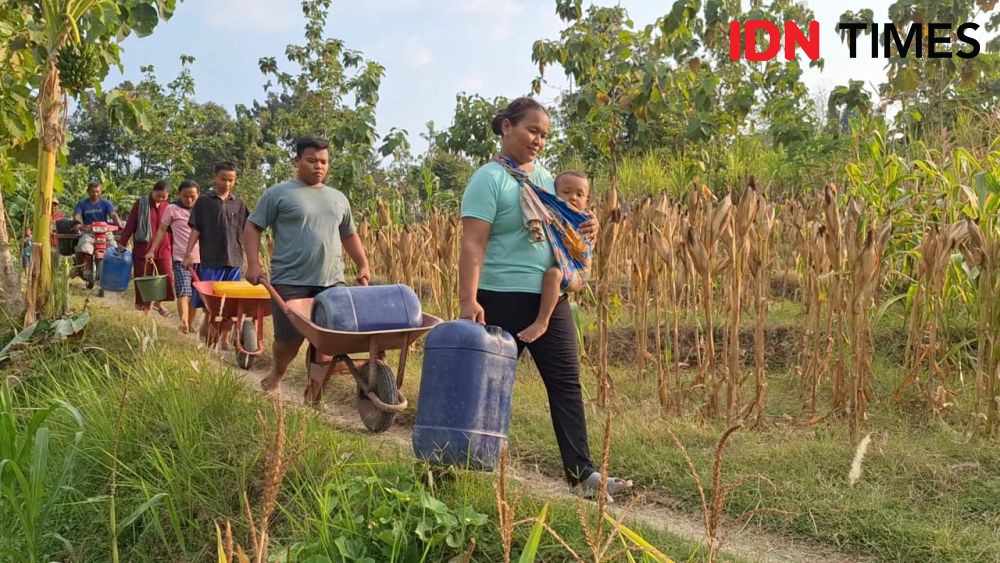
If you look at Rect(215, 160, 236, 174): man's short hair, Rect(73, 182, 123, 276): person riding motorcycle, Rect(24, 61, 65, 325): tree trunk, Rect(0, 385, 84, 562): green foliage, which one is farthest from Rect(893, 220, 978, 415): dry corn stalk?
Rect(73, 182, 123, 276): person riding motorcycle

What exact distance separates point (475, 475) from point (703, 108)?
746 centimetres

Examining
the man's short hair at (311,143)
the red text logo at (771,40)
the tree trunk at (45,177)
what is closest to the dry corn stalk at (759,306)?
the man's short hair at (311,143)

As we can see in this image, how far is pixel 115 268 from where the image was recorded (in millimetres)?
9070

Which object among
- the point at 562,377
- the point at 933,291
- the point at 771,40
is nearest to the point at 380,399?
the point at 562,377

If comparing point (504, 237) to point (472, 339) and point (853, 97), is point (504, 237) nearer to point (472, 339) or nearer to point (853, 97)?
point (472, 339)

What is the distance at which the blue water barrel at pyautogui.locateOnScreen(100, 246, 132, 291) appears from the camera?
9023mm

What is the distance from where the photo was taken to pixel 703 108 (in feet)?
32.2

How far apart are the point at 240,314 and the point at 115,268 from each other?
10.5 ft

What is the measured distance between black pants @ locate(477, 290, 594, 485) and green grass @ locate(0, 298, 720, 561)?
0.99ft

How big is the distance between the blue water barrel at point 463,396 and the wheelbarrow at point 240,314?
3461 millimetres

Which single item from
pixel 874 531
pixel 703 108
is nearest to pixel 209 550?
pixel 874 531

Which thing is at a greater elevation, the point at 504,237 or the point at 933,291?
the point at 504,237

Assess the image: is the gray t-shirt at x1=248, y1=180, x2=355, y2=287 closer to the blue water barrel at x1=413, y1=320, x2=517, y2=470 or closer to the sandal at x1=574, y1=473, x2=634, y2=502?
the blue water barrel at x1=413, y1=320, x2=517, y2=470

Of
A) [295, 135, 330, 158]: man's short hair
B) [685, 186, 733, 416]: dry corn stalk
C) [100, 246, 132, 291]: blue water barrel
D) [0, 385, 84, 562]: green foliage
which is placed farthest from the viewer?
[100, 246, 132, 291]: blue water barrel
